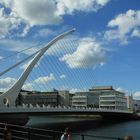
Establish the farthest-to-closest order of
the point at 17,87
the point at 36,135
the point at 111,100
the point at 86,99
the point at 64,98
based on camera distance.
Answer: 1. the point at 64,98
2. the point at 86,99
3. the point at 111,100
4. the point at 17,87
5. the point at 36,135

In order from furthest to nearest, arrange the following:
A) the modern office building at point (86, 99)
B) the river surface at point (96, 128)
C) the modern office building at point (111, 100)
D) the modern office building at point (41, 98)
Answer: the modern office building at point (41, 98) < the modern office building at point (86, 99) < the modern office building at point (111, 100) < the river surface at point (96, 128)

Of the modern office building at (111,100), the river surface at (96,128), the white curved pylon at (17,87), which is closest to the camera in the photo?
the river surface at (96,128)

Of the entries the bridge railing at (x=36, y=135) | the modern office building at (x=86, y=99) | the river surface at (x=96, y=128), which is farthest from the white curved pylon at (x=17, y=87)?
the modern office building at (x=86, y=99)

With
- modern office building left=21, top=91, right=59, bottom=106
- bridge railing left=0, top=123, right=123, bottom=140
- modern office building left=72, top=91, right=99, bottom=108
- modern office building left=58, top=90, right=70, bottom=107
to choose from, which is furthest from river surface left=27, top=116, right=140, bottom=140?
modern office building left=58, top=90, right=70, bottom=107

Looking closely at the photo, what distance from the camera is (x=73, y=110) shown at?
237 ft

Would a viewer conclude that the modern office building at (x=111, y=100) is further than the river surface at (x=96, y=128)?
Yes

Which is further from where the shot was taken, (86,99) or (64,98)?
(64,98)

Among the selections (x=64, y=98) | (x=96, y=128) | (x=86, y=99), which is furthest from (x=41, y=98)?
(x=96, y=128)

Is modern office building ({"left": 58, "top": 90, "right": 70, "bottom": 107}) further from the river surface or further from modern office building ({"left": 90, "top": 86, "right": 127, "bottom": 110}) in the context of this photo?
the river surface

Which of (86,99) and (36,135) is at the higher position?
(86,99)

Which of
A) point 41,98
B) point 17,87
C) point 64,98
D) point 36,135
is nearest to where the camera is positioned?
point 36,135

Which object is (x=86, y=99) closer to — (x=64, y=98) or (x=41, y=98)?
(x=64, y=98)

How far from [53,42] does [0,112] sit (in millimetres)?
22988

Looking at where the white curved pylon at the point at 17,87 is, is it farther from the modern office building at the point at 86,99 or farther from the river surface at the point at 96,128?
the modern office building at the point at 86,99
